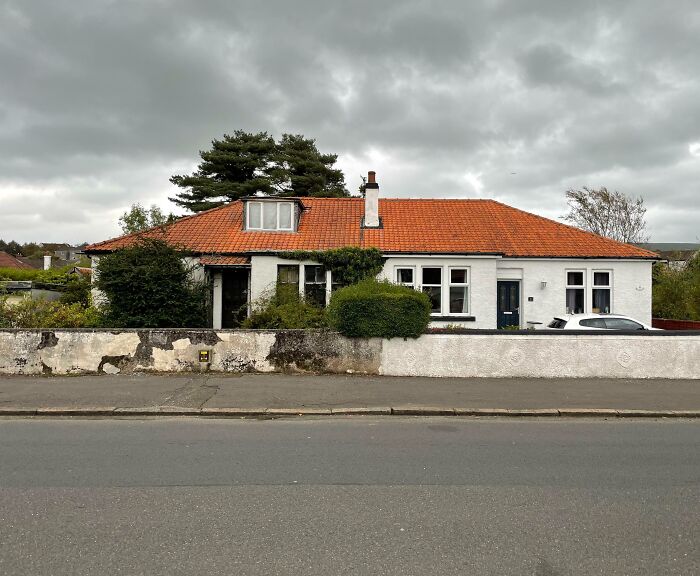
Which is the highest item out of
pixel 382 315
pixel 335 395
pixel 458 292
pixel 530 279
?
pixel 530 279

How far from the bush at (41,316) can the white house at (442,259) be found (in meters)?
4.63

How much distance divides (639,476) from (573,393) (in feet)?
14.8

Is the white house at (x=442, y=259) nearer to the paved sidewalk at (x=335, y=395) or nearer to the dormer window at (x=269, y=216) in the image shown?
the dormer window at (x=269, y=216)

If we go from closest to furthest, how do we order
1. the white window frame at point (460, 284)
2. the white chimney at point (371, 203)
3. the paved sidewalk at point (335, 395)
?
the paved sidewalk at point (335, 395), the white window frame at point (460, 284), the white chimney at point (371, 203)

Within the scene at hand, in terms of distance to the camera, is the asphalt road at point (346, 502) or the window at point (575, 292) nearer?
the asphalt road at point (346, 502)

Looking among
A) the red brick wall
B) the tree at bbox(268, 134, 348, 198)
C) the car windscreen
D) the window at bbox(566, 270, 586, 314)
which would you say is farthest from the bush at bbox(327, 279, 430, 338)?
the tree at bbox(268, 134, 348, 198)

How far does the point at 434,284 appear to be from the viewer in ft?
58.8

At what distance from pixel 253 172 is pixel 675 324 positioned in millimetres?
31100

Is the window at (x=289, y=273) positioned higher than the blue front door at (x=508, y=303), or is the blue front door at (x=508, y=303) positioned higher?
the window at (x=289, y=273)

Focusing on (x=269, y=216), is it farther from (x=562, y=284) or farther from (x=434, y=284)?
(x=562, y=284)

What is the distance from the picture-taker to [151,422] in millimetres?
7785

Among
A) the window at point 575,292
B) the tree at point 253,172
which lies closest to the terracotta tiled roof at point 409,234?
the window at point 575,292

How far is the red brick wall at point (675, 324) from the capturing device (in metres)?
18.5

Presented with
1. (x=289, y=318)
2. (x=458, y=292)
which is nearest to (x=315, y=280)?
(x=458, y=292)
